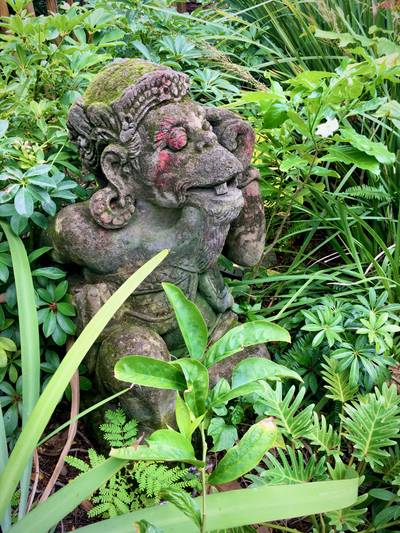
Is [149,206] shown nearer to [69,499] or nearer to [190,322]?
[190,322]

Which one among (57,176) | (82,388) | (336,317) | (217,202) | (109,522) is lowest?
(336,317)

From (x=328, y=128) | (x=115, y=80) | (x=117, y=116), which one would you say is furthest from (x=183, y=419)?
(x=328, y=128)

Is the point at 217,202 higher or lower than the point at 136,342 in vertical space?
higher

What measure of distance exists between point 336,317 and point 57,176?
0.88 meters

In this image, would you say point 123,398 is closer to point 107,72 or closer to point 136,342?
point 136,342

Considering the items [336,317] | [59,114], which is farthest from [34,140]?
[336,317]

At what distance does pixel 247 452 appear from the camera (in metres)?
1.00

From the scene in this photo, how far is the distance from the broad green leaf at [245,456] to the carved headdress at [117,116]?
66 cm

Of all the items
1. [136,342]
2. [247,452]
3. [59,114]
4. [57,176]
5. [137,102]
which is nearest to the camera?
[247,452]

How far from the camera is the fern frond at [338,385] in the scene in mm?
1527

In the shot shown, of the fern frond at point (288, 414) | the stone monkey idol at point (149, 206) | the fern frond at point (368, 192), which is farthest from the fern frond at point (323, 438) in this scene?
the fern frond at point (368, 192)

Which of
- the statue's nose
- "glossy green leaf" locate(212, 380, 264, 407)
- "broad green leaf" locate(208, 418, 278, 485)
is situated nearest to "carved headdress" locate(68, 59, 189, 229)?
the statue's nose

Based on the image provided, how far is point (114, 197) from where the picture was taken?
1429mm

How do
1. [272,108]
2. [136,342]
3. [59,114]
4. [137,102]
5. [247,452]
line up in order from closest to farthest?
[247,452]
[137,102]
[136,342]
[272,108]
[59,114]
